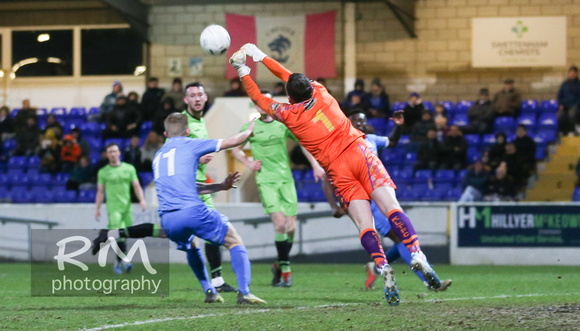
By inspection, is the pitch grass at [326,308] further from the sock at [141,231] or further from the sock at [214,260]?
the sock at [141,231]

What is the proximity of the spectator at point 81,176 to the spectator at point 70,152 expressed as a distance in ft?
2.83

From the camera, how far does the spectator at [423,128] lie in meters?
18.0

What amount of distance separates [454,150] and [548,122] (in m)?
2.93

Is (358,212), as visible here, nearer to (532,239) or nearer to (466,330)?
(466,330)

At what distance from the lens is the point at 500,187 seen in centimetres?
1567

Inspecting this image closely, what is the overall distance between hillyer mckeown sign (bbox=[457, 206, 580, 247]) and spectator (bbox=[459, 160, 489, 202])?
3.82 feet

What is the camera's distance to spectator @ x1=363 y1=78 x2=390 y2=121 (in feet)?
62.5

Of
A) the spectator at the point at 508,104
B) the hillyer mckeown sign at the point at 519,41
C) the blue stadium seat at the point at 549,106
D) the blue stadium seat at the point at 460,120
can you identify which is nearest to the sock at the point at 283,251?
the blue stadium seat at the point at 460,120

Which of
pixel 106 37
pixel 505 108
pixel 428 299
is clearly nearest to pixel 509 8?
pixel 505 108

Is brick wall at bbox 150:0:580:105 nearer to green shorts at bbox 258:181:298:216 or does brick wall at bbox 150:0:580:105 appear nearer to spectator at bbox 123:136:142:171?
spectator at bbox 123:136:142:171

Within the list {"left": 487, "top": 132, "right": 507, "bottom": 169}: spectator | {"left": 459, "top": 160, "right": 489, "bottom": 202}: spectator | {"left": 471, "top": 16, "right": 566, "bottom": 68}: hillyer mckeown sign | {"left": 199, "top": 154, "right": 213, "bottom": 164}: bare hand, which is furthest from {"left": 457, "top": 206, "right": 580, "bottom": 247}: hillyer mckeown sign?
{"left": 471, "top": 16, "right": 566, "bottom": 68}: hillyer mckeown sign

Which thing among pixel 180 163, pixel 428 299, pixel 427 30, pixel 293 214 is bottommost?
pixel 428 299

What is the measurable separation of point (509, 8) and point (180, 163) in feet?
51.8

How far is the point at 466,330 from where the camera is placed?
583 cm
